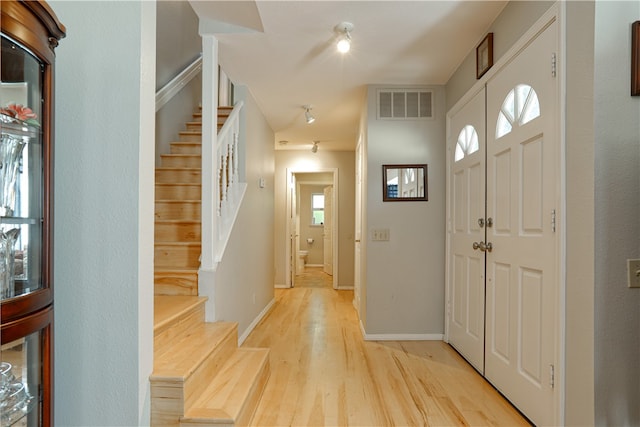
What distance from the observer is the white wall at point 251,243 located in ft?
9.58

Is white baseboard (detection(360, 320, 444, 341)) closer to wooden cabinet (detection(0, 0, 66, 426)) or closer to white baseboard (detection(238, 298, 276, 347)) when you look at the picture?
white baseboard (detection(238, 298, 276, 347))

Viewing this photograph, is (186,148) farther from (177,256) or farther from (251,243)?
(177,256)

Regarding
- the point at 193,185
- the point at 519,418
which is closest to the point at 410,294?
the point at 519,418

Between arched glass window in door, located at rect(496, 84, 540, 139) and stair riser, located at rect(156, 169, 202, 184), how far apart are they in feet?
8.13

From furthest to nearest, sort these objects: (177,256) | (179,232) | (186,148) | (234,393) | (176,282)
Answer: (186,148)
(179,232)
(177,256)
(176,282)
(234,393)

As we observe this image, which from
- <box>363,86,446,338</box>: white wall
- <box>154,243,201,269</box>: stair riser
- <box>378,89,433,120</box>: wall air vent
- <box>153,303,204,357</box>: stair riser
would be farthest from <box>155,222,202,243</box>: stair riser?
<box>378,89,433,120</box>: wall air vent

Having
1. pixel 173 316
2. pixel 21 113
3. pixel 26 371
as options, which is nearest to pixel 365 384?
pixel 173 316

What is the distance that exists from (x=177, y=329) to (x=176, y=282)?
1.77 feet

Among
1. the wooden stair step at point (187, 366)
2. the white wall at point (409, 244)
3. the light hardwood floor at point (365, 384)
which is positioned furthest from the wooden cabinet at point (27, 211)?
the white wall at point (409, 244)

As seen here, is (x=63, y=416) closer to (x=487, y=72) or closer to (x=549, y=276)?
(x=549, y=276)

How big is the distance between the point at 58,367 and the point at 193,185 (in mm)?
1915

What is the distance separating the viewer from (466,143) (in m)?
2.89

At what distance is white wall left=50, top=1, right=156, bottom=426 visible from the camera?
1458mm

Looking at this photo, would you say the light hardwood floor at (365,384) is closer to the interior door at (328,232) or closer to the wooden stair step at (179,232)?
the wooden stair step at (179,232)
